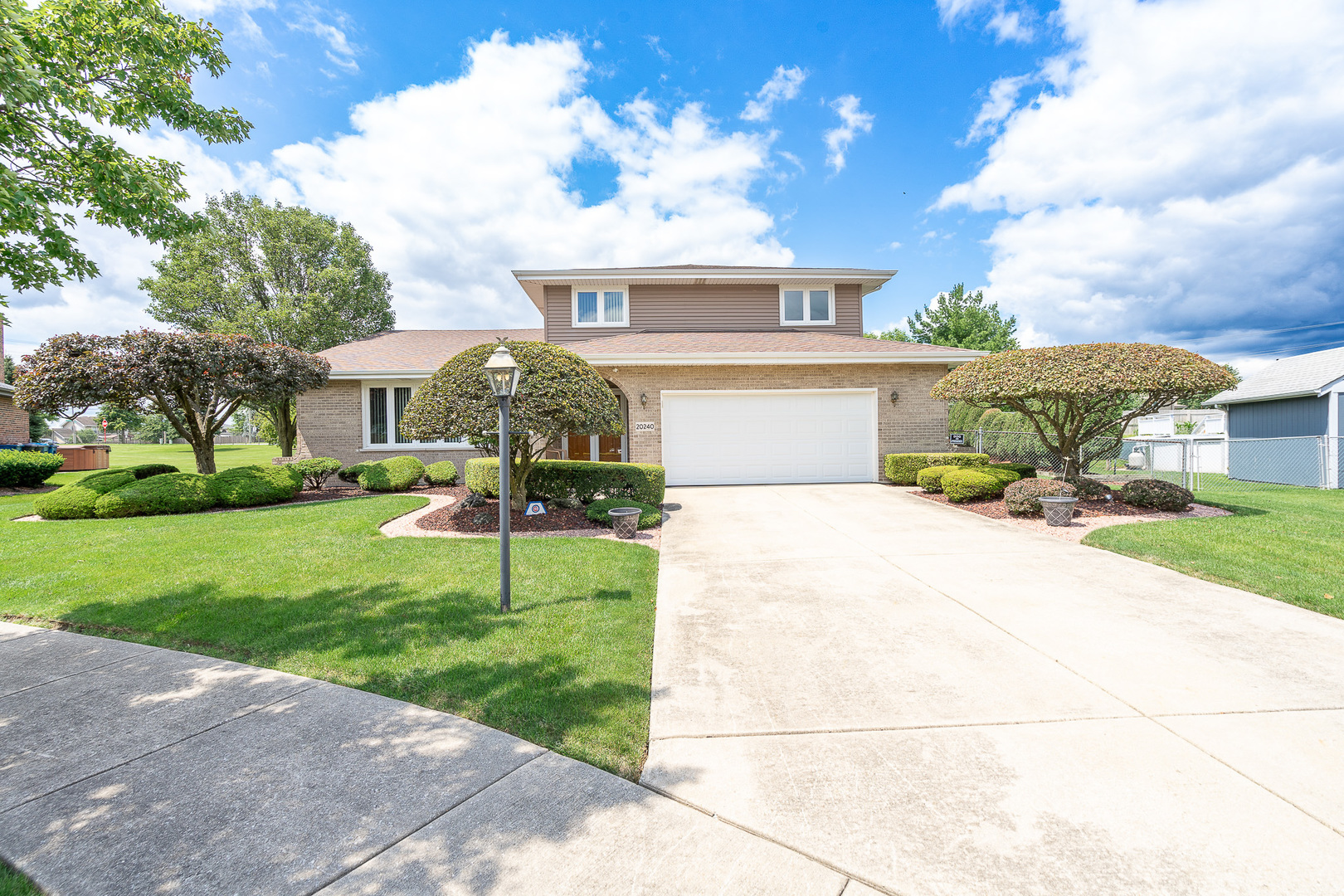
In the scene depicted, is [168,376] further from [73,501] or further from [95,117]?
[95,117]

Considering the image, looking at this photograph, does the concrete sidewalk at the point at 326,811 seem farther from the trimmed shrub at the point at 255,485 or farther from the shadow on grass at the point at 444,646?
the trimmed shrub at the point at 255,485

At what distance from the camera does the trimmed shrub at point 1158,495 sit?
9.30 m

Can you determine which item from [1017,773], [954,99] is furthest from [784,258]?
[1017,773]

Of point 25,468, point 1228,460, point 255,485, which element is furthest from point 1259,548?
point 25,468

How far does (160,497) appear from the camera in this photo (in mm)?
9859

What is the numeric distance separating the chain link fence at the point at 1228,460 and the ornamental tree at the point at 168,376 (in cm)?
1741

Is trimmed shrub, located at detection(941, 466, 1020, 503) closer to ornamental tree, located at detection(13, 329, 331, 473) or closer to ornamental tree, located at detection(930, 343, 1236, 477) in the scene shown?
ornamental tree, located at detection(930, 343, 1236, 477)

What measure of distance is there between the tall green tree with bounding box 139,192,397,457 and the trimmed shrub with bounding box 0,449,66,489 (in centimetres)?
770

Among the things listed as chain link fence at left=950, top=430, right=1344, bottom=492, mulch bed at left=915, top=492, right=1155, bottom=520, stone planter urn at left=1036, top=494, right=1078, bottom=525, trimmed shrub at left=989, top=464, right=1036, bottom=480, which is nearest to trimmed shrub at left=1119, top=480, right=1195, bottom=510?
mulch bed at left=915, top=492, right=1155, bottom=520

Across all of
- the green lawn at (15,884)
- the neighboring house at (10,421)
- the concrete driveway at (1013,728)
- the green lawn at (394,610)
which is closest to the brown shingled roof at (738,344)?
the green lawn at (394,610)

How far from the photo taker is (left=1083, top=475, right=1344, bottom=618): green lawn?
209 inches

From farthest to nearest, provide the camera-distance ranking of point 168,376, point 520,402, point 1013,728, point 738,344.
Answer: point 738,344, point 168,376, point 520,402, point 1013,728

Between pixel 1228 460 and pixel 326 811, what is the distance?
83.4 feet

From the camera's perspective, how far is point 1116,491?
10.5 m
